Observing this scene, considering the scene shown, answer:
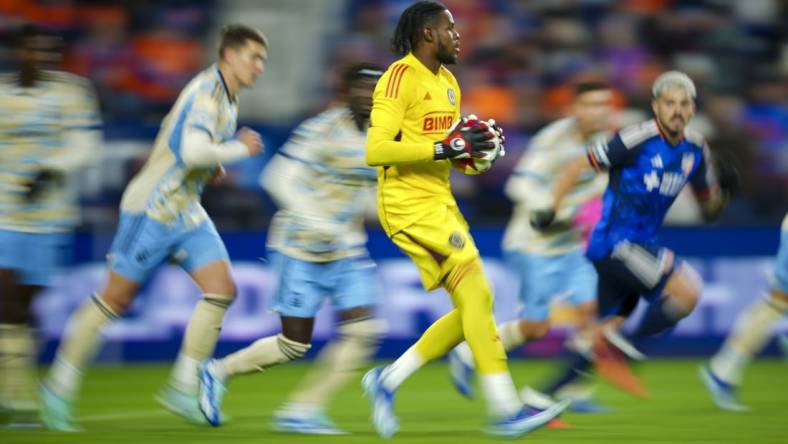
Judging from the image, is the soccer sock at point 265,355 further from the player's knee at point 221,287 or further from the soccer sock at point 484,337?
the soccer sock at point 484,337

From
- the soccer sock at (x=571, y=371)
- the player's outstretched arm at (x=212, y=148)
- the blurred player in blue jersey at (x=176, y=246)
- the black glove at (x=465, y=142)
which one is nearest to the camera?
the black glove at (x=465, y=142)

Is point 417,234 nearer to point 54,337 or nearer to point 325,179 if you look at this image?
point 325,179

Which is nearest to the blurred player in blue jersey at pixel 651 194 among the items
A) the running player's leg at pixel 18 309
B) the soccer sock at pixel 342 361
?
the soccer sock at pixel 342 361

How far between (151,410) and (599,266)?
324 centimetres

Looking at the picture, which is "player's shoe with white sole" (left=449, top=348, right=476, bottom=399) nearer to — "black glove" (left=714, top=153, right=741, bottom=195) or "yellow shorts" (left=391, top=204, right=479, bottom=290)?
"black glove" (left=714, top=153, right=741, bottom=195)

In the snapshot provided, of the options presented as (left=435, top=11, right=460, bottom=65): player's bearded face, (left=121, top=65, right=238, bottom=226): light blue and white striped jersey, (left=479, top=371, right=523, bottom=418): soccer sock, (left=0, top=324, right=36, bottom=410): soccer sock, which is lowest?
(left=0, top=324, right=36, bottom=410): soccer sock

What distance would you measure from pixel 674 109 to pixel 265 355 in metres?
2.84

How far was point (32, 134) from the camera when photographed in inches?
355

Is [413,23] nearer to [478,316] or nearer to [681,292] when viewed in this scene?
[478,316]

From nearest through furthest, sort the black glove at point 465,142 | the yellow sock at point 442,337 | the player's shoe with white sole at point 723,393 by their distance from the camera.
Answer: the black glove at point 465,142
the yellow sock at point 442,337
the player's shoe with white sole at point 723,393

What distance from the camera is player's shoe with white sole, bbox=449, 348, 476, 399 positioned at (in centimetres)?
1046

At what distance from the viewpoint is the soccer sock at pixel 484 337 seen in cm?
750

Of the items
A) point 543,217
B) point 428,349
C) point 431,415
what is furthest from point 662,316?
point 428,349

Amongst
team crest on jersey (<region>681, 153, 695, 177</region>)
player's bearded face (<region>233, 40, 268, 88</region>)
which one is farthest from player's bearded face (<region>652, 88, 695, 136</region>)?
player's bearded face (<region>233, 40, 268, 88</region>)
